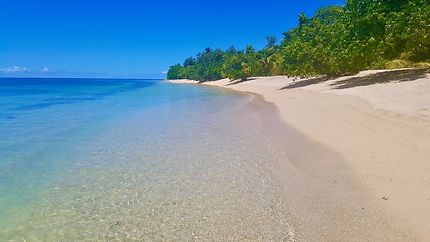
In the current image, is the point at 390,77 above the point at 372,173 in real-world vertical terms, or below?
above

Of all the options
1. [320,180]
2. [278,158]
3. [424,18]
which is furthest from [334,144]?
[424,18]

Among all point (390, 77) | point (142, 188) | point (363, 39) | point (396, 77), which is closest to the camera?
point (142, 188)

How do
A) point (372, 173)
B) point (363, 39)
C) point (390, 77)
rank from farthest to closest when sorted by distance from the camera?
1. point (363, 39)
2. point (390, 77)
3. point (372, 173)

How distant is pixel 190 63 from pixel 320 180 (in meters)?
150

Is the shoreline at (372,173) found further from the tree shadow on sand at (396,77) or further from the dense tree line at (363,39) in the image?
the dense tree line at (363,39)

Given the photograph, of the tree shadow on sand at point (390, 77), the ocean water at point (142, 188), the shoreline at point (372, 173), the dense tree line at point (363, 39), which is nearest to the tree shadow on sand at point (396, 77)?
the tree shadow on sand at point (390, 77)

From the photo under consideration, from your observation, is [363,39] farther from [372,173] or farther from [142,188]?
[142,188]

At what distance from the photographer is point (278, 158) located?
8.63 metres

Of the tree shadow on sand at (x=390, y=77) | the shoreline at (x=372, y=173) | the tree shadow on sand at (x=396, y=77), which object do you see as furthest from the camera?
the tree shadow on sand at (x=390, y=77)

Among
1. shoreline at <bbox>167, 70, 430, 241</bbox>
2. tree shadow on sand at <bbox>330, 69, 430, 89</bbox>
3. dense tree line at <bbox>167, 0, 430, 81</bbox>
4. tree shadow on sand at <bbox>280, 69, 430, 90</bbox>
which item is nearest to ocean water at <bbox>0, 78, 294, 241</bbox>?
shoreline at <bbox>167, 70, 430, 241</bbox>

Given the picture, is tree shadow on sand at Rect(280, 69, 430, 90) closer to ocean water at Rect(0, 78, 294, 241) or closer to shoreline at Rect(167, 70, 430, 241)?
shoreline at Rect(167, 70, 430, 241)

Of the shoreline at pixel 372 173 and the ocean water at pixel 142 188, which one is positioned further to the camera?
the ocean water at pixel 142 188

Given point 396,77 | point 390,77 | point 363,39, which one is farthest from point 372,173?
point 363,39

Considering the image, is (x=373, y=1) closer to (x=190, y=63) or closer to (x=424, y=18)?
(x=424, y=18)
